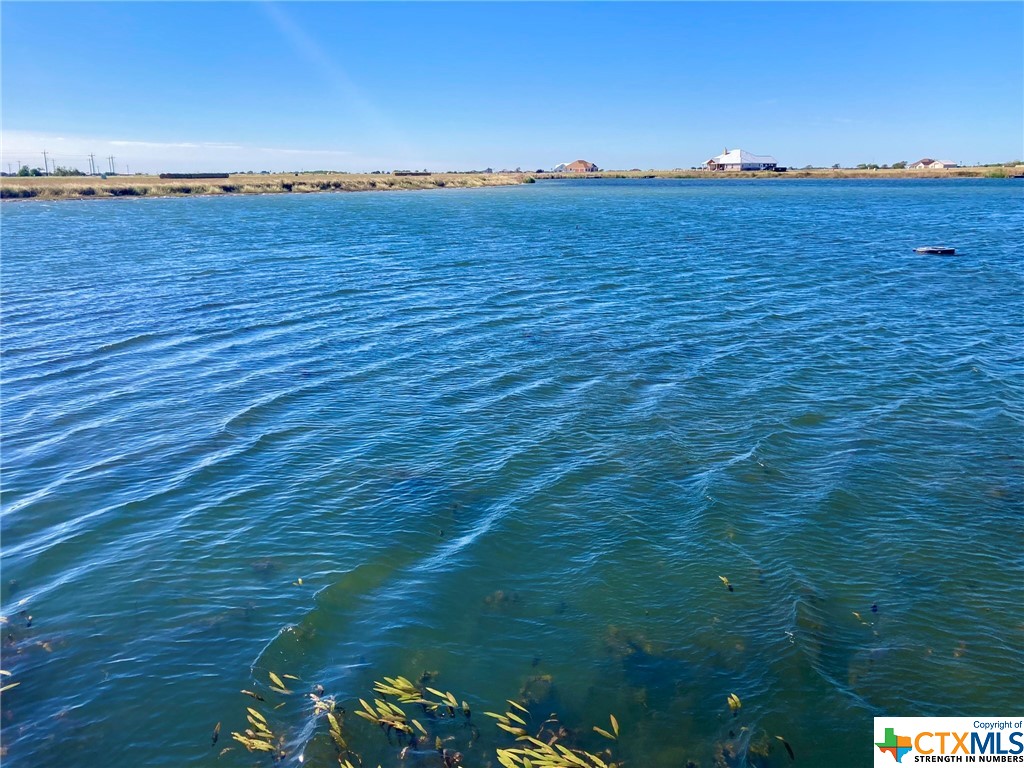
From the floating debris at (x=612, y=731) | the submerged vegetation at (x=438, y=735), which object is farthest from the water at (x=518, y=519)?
the floating debris at (x=612, y=731)

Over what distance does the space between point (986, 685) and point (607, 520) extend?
7.76 metres

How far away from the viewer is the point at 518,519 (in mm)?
16297

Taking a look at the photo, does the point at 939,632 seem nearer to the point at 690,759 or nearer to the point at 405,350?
the point at 690,759

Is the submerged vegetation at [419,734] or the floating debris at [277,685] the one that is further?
the floating debris at [277,685]

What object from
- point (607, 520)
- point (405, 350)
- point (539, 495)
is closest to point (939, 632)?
point (607, 520)

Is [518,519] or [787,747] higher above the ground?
[518,519]

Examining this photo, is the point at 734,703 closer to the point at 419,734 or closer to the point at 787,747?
the point at 787,747

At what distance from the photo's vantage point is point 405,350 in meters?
29.7

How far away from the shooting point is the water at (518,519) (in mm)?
11195

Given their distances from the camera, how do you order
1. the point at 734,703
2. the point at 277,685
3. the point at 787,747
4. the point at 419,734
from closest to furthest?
the point at 787,747 → the point at 419,734 → the point at 734,703 → the point at 277,685

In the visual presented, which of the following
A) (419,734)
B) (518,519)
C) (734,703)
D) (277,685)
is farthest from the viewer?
(518,519)

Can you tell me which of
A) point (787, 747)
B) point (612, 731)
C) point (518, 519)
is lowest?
point (787, 747)

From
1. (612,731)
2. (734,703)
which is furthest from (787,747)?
(612,731)

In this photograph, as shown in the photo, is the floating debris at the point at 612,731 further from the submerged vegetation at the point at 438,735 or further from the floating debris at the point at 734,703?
the floating debris at the point at 734,703
